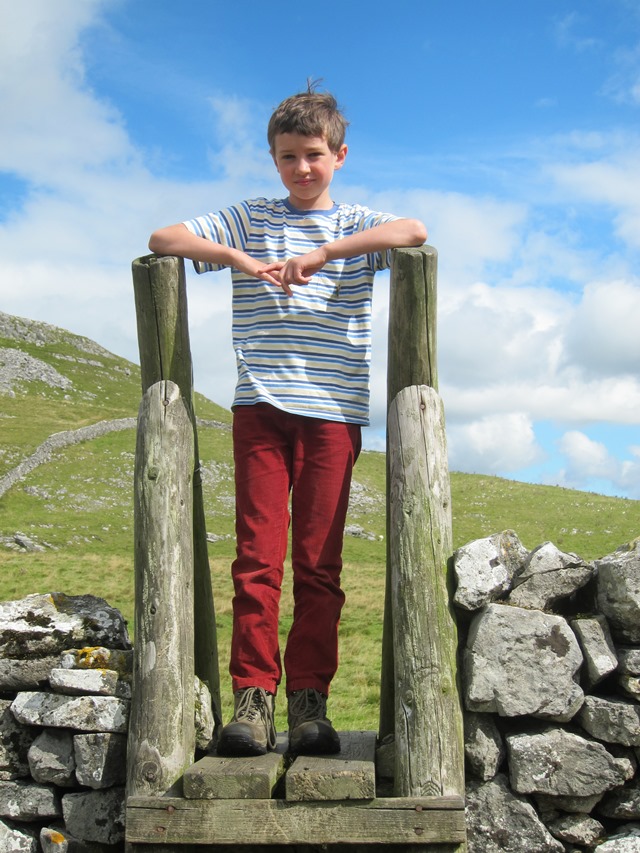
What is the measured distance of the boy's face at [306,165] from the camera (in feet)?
16.8

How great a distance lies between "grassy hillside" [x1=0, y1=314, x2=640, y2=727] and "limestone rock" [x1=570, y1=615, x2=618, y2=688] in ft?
13.5

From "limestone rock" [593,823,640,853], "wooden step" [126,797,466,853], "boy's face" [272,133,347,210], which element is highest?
"boy's face" [272,133,347,210]

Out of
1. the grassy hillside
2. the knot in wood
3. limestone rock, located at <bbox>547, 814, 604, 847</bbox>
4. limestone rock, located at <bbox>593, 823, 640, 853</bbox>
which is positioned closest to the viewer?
the knot in wood

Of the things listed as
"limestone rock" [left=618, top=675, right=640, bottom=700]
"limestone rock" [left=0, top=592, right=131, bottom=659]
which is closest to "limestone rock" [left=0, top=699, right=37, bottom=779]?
"limestone rock" [left=0, top=592, right=131, bottom=659]

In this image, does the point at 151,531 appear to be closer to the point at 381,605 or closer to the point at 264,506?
the point at 264,506

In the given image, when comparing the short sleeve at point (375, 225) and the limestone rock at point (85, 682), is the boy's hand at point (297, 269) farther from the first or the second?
the limestone rock at point (85, 682)

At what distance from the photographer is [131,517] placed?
34.9 m

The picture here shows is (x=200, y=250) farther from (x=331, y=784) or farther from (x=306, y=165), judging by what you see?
(x=331, y=784)

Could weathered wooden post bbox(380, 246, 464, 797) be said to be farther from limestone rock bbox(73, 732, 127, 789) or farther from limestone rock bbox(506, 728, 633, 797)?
limestone rock bbox(73, 732, 127, 789)

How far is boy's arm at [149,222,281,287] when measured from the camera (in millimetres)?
4957

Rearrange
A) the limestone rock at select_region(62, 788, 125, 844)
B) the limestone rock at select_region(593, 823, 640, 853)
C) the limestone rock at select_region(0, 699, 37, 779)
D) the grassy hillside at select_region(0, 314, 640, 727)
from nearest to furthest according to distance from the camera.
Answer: the limestone rock at select_region(593, 823, 640, 853), the limestone rock at select_region(62, 788, 125, 844), the limestone rock at select_region(0, 699, 37, 779), the grassy hillside at select_region(0, 314, 640, 727)

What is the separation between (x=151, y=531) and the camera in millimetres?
5023

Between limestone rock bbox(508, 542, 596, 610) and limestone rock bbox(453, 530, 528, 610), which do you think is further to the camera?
limestone rock bbox(508, 542, 596, 610)

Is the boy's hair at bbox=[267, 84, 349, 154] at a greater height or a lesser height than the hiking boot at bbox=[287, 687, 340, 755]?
greater
